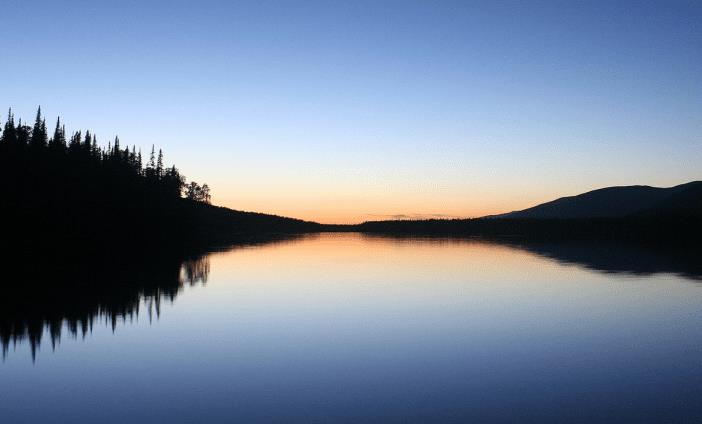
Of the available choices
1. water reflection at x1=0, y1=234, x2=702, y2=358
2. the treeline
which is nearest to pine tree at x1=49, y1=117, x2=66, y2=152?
the treeline

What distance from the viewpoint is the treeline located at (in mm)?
106844

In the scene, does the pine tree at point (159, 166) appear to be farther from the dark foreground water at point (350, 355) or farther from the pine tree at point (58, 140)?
the dark foreground water at point (350, 355)

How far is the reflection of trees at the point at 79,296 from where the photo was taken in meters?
29.2

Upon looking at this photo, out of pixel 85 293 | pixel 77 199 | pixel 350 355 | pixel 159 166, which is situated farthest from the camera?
pixel 159 166

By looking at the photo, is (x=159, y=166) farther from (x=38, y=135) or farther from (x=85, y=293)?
(x=85, y=293)

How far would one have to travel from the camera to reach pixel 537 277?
6172 centimetres

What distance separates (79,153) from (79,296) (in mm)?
99749

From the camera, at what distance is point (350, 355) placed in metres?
24.9

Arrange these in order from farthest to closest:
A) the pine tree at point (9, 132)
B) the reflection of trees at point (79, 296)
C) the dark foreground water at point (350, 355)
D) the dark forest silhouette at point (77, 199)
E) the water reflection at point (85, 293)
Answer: the pine tree at point (9, 132)
the dark forest silhouette at point (77, 199)
the water reflection at point (85, 293)
the reflection of trees at point (79, 296)
the dark foreground water at point (350, 355)

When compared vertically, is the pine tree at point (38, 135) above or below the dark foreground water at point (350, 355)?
above

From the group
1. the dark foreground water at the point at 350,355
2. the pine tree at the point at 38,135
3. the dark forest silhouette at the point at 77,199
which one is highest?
the pine tree at the point at 38,135

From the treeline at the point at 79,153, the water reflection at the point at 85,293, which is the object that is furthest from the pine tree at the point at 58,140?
the water reflection at the point at 85,293

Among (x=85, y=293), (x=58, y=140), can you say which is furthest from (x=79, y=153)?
(x=85, y=293)

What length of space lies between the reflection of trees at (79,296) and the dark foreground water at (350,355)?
26cm
